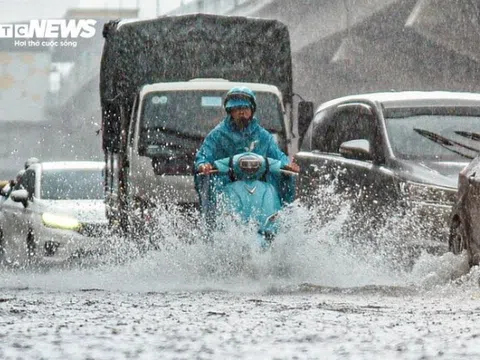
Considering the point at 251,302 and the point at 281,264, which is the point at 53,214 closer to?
the point at 281,264

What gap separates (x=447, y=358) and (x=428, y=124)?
23.4 feet

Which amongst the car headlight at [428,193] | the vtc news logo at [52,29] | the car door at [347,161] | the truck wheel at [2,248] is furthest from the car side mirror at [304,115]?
the vtc news logo at [52,29]

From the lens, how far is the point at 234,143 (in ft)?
41.4

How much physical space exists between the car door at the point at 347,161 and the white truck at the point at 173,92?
49.3 inches

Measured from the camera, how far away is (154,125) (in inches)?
668

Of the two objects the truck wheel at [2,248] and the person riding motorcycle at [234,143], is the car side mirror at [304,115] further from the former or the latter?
the person riding motorcycle at [234,143]

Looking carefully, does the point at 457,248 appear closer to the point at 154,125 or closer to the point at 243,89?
the point at 243,89

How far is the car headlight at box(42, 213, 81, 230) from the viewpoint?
55.5ft

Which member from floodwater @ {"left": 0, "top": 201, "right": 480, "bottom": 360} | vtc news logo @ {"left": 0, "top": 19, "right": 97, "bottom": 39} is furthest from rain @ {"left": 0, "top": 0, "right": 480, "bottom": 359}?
vtc news logo @ {"left": 0, "top": 19, "right": 97, "bottom": 39}

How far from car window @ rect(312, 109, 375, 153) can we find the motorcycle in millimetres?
2602

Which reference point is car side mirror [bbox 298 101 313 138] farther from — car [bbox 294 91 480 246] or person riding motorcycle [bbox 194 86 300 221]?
person riding motorcycle [bbox 194 86 300 221]

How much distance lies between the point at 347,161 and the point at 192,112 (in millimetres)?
3254

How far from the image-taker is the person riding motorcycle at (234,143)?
1238cm

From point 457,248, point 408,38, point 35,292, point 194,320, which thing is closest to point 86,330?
point 194,320
